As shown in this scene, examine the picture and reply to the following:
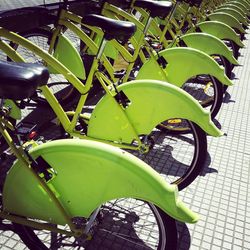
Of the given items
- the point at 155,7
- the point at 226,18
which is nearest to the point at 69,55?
the point at 155,7

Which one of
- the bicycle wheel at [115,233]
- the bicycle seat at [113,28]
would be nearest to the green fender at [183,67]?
the bicycle seat at [113,28]

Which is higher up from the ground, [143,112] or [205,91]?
[143,112]

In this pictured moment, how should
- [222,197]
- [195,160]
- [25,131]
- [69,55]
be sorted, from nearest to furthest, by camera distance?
[25,131] → [195,160] → [222,197] → [69,55]

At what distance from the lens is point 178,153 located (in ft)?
12.7

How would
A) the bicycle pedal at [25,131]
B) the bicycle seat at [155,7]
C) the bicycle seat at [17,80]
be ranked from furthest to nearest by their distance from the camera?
the bicycle seat at [155,7], the bicycle pedal at [25,131], the bicycle seat at [17,80]

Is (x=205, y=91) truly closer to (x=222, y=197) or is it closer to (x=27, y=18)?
(x=222, y=197)

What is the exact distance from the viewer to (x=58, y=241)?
8.36 ft

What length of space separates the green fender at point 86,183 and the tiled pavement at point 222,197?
667mm

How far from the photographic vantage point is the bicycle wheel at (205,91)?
428 centimetres

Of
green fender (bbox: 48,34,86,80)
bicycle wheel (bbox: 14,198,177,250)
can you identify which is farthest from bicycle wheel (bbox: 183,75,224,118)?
bicycle wheel (bbox: 14,198,177,250)

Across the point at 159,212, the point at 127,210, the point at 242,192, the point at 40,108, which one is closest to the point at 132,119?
the point at 127,210

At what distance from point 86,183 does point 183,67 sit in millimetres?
2223

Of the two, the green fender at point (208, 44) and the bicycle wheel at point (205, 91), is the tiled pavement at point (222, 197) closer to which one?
the bicycle wheel at point (205, 91)

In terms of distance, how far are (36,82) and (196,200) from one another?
6.82ft
